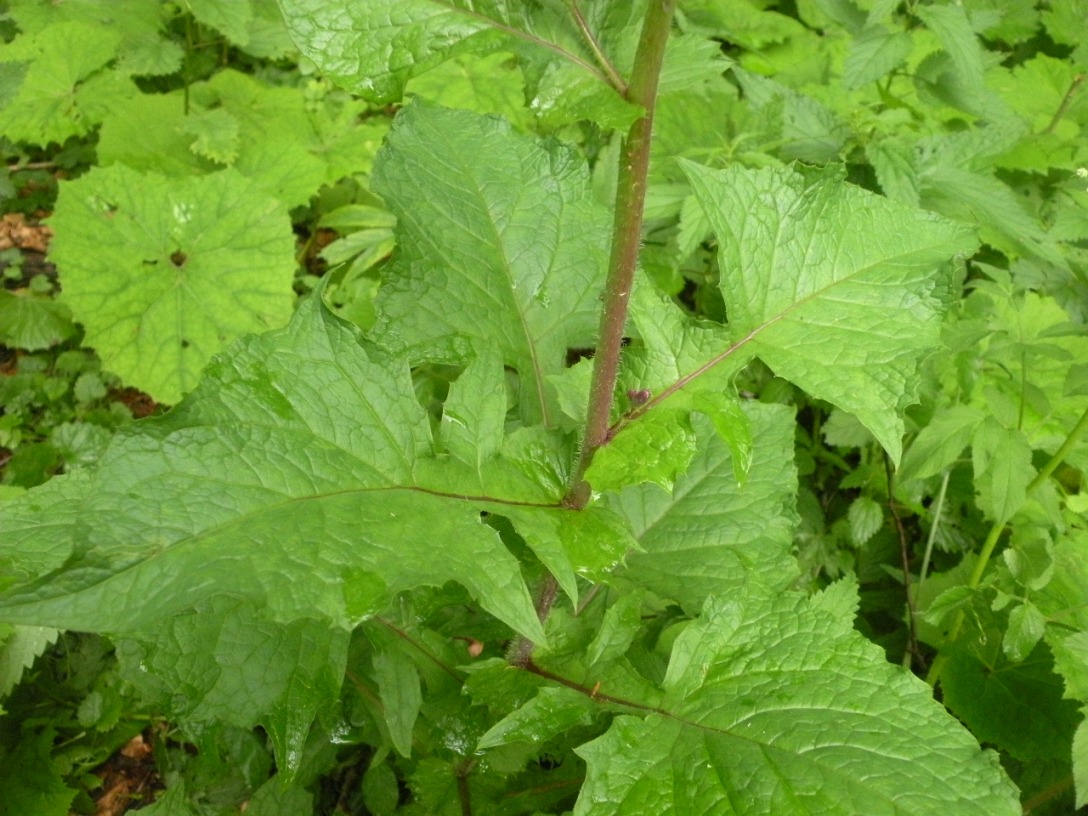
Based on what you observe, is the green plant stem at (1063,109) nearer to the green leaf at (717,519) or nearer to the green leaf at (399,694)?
the green leaf at (717,519)

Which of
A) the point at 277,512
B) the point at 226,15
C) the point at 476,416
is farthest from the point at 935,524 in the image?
the point at 226,15

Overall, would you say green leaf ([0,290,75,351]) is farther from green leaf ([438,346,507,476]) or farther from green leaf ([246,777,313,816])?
green leaf ([438,346,507,476])

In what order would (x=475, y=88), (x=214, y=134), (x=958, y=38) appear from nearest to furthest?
1. (x=958, y=38)
2. (x=214, y=134)
3. (x=475, y=88)

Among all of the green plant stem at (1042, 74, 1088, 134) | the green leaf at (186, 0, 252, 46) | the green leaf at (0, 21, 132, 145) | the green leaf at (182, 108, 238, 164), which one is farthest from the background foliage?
the green leaf at (186, 0, 252, 46)

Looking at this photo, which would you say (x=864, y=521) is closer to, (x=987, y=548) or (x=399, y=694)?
(x=987, y=548)

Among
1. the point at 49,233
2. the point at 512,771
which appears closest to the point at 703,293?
the point at 512,771

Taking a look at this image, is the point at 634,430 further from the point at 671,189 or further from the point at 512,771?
the point at 671,189
